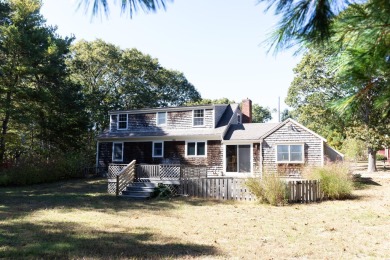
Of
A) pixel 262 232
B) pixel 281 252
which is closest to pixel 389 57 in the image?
pixel 281 252

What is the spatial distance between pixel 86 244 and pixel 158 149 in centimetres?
2005

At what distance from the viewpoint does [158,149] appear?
27.2m

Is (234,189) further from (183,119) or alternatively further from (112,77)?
(112,77)

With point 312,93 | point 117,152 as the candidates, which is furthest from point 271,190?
point 312,93

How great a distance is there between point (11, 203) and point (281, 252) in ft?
41.0

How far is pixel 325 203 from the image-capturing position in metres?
13.7

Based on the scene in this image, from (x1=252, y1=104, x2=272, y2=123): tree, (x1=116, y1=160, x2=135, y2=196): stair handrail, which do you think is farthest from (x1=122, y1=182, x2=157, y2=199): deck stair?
(x1=252, y1=104, x2=272, y2=123): tree

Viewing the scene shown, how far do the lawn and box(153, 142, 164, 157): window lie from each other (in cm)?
1260

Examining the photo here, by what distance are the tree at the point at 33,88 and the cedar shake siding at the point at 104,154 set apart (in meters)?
5.72

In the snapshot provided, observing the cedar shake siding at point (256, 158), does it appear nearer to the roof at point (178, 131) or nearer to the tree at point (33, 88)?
the roof at point (178, 131)

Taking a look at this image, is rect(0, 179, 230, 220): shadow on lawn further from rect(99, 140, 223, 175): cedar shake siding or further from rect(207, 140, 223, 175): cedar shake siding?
rect(99, 140, 223, 175): cedar shake siding

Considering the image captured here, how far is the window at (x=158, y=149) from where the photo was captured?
2702 cm

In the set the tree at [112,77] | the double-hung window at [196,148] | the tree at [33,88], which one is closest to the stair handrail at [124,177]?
the double-hung window at [196,148]

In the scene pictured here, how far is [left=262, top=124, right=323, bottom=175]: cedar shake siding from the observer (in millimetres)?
22812
